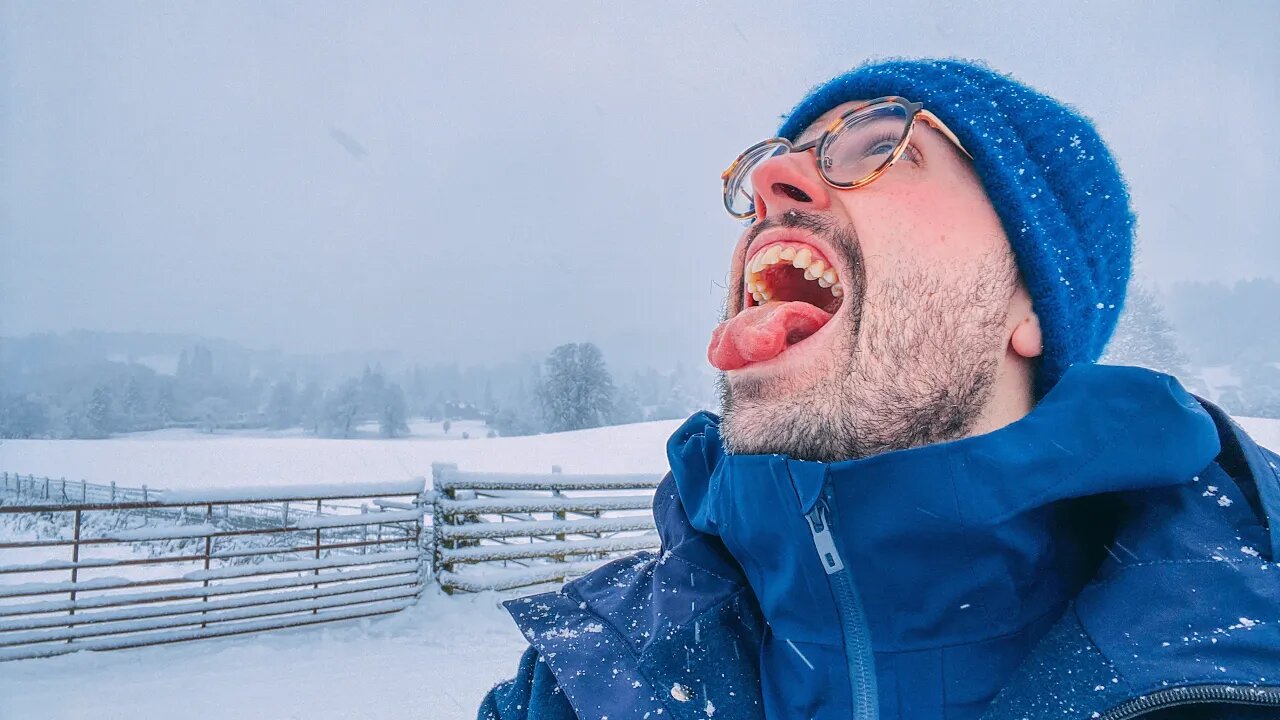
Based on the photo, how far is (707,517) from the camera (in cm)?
132

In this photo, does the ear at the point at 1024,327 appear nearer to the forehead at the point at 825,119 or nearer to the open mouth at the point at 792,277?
the open mouth at the point at 792,277

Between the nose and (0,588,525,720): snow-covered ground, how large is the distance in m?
3.99

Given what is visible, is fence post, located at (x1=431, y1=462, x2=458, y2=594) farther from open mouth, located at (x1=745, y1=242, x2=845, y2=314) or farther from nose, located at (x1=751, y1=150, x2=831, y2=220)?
nose, located at (x1=751, y1=150, x2=831, y2=220)

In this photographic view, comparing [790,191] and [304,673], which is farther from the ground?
[790,191]

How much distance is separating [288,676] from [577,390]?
35122 millimetres

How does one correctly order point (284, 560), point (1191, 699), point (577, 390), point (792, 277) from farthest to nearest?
point (577, 390), point (284, 560), point (792, 277), point (1191, 699)

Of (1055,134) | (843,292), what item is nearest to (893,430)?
(843,292)

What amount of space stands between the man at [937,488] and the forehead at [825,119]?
89 millimetres

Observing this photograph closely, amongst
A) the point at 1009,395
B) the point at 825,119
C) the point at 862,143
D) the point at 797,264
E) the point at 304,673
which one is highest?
the point at 825,119

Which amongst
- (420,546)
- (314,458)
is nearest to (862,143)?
(420,546)

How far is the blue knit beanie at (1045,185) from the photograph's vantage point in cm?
129

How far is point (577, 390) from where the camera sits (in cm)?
3944

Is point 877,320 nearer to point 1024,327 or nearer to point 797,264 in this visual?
point 797,264

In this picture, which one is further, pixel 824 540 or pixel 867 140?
pixel 867 140
